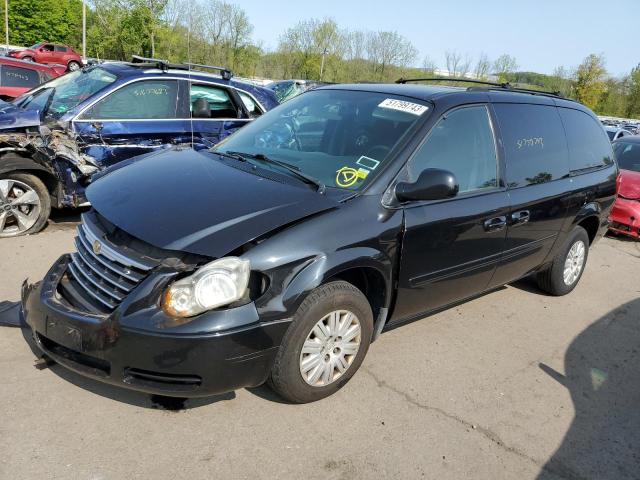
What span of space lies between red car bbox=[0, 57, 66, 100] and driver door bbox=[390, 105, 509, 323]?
1118 cm

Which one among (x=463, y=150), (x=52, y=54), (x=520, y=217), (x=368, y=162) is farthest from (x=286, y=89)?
(x=52, y=54)

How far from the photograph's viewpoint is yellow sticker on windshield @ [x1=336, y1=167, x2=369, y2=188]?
3.18 m

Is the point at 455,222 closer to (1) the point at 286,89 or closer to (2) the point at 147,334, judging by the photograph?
(2) the point at 147,334

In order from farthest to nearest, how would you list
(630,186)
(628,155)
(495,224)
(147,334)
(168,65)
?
1. (628,155)
2. (630,186)
3. (168,65)
4. (495,224)
5. (147,334)

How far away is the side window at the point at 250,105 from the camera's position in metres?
6.71

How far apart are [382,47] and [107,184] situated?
56.1 metres

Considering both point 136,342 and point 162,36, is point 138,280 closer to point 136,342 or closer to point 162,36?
point 136,342

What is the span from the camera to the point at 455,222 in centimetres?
351

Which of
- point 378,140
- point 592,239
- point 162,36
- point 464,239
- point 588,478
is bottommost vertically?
point 588,478

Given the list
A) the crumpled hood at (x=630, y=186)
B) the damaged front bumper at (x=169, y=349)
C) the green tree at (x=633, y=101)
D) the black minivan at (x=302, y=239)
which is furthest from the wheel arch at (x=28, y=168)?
the green tree at (x=633, y=101)

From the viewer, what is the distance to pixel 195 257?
2555mm

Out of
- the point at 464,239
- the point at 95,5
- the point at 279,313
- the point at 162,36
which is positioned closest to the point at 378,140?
the point at 464,239

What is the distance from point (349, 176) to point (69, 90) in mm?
4354

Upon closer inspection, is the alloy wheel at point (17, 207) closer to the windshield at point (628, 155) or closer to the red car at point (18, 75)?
the red car at point (18, 75)
